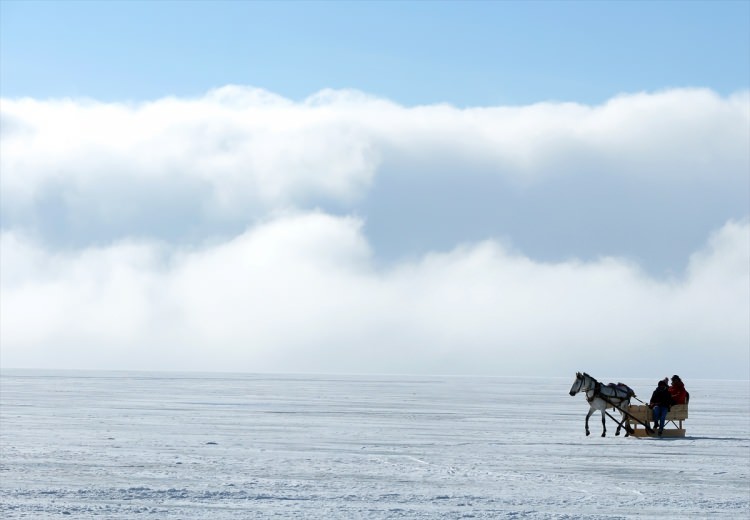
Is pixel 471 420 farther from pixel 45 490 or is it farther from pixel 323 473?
pixel 45 490

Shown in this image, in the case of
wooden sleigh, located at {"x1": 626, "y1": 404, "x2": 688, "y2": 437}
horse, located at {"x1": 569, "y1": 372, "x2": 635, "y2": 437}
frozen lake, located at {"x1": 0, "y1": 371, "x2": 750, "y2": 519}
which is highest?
horse, located at {"x1": 569, "y1": 372, "x2": 635, "y2": 437}

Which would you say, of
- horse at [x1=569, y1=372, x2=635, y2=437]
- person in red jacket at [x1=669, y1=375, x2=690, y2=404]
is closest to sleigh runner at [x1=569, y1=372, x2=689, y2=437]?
horse at [x1=569, y1=372, x2=635, y2=437]

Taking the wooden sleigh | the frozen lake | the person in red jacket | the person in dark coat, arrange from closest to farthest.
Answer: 1. the frozen lake
2. the person in dark coat
3. the wooden sleigh
4. the person in red jacket

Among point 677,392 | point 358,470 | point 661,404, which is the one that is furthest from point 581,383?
point 358,470

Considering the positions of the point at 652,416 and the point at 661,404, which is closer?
the point at 661,404

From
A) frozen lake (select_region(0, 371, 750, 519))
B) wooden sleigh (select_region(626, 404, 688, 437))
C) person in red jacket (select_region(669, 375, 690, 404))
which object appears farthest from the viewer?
person in red jacket (select_region(669, 375, 690, 404))

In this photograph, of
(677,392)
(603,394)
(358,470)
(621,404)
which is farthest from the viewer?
(677,392)

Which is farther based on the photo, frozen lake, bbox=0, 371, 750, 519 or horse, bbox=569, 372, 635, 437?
horse, bbox=569, 372, 635, 437

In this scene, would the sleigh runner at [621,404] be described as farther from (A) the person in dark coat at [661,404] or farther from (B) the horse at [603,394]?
(A) the person in dark coat at [661,404]

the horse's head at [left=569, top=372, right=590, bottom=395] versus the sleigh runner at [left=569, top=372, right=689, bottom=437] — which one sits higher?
the horse's head at [left=569, top=372, right=590, bottom=395]

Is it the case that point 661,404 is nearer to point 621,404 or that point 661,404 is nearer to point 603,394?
point 621,404

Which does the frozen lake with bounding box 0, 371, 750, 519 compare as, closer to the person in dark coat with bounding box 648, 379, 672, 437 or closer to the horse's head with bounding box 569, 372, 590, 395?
the person in dark coat with bounding box 648, 379, 672, 437

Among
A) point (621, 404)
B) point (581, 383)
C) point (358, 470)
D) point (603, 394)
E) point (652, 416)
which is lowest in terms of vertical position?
point (358, 470)

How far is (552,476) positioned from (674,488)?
2.07m
